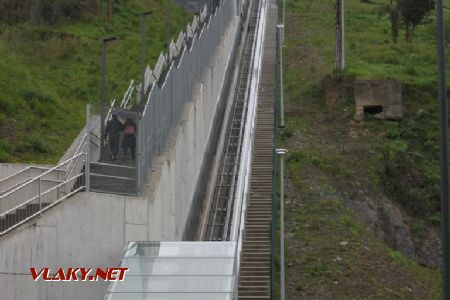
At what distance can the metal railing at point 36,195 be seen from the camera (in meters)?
21.1

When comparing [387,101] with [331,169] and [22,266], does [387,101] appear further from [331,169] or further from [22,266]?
[22,266]

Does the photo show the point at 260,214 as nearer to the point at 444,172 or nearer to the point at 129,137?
the point at 129,137

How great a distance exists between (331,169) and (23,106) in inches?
435

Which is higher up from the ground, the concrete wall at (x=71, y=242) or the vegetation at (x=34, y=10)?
the vegetation at (x=34, y=10)

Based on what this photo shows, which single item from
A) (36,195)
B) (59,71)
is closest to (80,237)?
(36,195)

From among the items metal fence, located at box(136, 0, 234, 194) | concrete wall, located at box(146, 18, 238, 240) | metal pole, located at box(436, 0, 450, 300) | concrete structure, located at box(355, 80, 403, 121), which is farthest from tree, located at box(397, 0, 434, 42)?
metal pole, located at box(436, 0, 450, 300)

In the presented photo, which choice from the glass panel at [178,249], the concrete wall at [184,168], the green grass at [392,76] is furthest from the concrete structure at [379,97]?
the glass panel at [178,249]

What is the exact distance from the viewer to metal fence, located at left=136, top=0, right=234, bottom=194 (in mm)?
23594

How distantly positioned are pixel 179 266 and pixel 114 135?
3805mm

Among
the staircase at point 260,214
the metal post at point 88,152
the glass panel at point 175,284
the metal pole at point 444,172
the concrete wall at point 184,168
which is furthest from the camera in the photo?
the staircase at point 260,214

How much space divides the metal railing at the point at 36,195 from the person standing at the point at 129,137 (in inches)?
38.5

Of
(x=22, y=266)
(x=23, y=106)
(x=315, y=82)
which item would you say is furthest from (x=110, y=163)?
(x=315, y=82)

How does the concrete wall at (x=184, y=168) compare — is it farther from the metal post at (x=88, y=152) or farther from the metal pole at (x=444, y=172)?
the metal pole at (x=444, y=172)

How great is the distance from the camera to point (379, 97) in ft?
137
